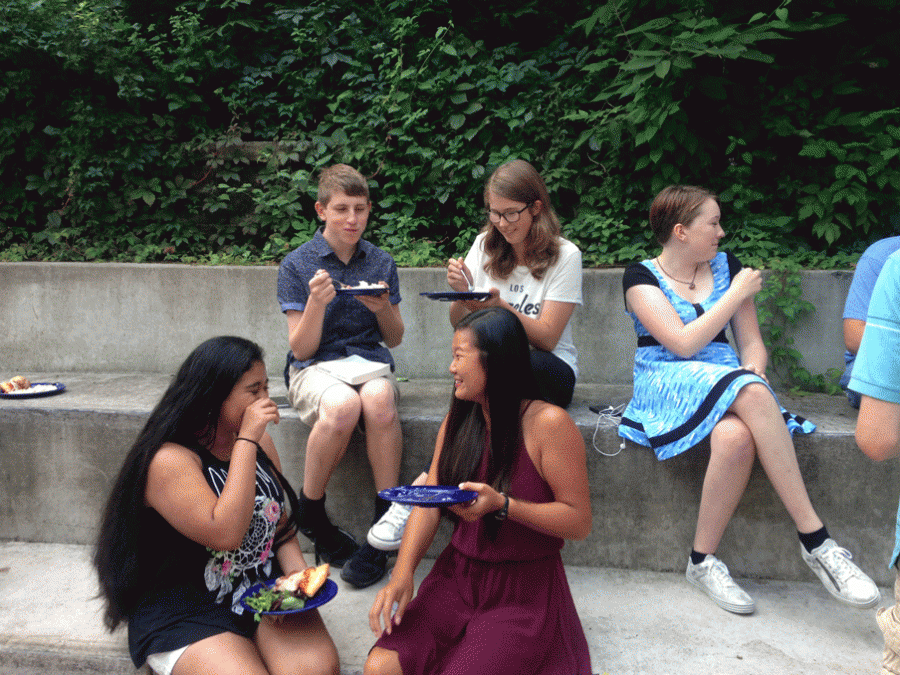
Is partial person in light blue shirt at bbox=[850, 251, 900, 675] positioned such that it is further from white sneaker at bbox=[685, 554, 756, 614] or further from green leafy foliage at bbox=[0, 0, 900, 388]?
green leafy foliage at bbox=[0, 0, 900, 388]

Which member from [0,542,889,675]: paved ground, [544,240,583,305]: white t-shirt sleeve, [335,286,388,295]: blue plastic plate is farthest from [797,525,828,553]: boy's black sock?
[335,286,388,295]: blue plastic plate

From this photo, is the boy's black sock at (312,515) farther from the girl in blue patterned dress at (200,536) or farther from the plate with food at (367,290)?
the plate with food at (367,290)

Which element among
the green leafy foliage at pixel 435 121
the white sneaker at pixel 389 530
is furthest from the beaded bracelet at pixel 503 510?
the green leafy foliage at pixel 435 121

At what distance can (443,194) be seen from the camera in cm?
461

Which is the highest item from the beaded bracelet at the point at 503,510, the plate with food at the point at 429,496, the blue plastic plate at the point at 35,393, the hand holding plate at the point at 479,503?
the plate with food at the point at 429,496

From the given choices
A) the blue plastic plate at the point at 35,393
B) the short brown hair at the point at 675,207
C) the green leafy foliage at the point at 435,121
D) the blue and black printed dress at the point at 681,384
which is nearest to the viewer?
the blue and black printed dress at the point at 681,384

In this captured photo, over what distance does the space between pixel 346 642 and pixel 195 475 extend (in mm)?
822

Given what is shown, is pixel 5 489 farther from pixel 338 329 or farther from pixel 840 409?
pixel 840 409

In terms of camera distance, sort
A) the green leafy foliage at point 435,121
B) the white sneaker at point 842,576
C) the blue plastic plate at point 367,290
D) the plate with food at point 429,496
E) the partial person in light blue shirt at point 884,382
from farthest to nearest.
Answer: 1. the green leafy foliage at point 435,121
2. the blue plastic plate at point 367,290
3. the white sneaker at point 842,576
4. the plate with food at point 429,496
5. the partial person in light blue shirt at point 884,382

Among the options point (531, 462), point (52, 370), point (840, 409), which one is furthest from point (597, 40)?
point (52, 370)

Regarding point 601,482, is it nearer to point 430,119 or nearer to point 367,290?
point 367,290

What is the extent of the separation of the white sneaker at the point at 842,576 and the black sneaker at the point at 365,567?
155 cm

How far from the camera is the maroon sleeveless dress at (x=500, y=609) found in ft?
6.52

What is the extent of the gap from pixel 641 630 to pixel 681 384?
34.9 inches
